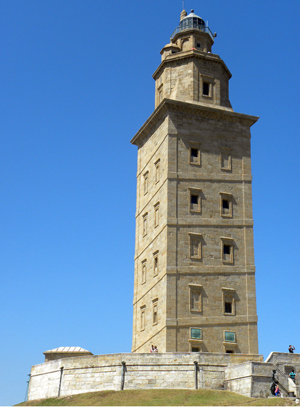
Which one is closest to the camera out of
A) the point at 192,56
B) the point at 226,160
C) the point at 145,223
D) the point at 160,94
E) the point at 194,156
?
the point at 194,156

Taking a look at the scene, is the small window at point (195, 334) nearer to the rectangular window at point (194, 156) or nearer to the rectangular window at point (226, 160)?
the rectangular window at point (194, 156)

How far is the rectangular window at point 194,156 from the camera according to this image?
152 ft

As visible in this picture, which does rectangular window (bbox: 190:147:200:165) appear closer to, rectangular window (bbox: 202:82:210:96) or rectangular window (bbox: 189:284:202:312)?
rectangular window (bbox: 202:82:210:96)

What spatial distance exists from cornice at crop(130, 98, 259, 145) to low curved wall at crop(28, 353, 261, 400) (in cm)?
1995

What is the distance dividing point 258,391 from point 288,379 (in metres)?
2.50

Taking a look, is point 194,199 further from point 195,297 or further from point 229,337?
point 229,337

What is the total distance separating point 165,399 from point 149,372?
10.4 feet

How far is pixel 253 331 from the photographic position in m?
42.6

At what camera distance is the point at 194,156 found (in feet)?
153

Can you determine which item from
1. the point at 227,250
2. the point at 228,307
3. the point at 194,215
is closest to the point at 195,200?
the point at 194,215

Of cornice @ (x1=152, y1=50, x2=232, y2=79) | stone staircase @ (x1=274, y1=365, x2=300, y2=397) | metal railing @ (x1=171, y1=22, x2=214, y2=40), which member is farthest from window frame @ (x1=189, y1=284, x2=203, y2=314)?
metal railing @ (x1=171, y1=22, x2=214, y2=40)

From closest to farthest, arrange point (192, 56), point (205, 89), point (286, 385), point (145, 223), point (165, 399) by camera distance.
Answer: point (165, 399) → point (286, 385) → point (145, 223) → point (205, 89) → point (192, 56)

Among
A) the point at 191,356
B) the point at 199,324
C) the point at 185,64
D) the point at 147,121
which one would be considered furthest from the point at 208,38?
the point at 191,356

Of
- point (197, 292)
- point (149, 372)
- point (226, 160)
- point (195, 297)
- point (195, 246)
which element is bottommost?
point (149, 372)
